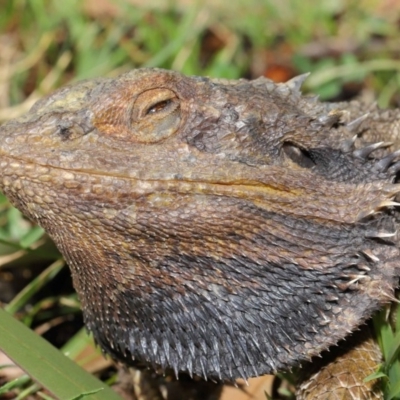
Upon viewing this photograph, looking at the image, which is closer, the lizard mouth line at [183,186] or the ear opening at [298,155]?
the lizard mouth line at [183,186]

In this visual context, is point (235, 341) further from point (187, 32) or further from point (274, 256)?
point (187, 32)

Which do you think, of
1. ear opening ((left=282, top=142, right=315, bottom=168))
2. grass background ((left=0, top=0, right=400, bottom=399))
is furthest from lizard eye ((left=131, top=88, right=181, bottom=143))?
grass background ((left=0, top=0, right=400, bottom=399))

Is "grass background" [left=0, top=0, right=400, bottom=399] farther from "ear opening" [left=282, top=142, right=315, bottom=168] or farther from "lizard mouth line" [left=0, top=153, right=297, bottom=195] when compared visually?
"ear opening" [left=282, top=142, right=315, bottom=168]

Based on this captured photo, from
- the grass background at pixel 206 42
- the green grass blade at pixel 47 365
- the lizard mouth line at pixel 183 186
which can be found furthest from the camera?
the grass background at pixel 206 42

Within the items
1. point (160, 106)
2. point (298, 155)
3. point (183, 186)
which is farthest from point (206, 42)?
point (183, 186)

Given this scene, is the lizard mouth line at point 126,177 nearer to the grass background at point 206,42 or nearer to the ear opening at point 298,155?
the ear opening at point 298,155

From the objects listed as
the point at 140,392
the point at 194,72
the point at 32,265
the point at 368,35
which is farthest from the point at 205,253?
the point at 368,35

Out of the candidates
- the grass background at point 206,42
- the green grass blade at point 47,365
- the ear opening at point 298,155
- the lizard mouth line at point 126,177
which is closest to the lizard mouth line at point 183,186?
the lizard mouth line at point 126,177
